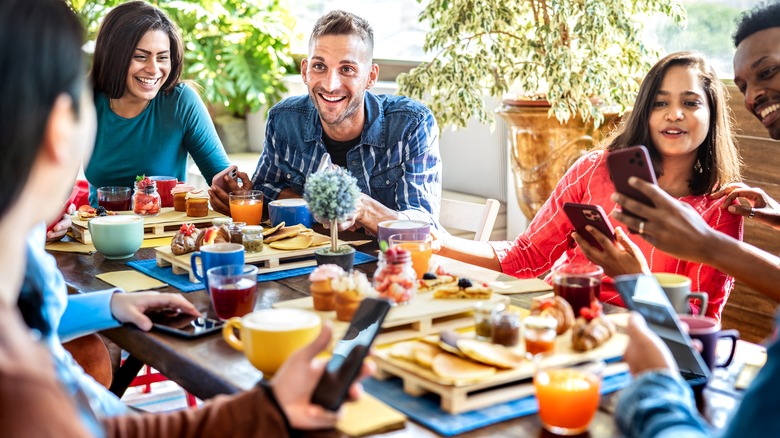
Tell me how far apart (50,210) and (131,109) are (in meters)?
2.50

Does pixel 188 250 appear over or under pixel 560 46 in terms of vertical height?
under

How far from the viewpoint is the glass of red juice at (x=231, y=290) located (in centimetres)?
167

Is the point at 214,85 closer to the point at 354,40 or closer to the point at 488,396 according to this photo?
the point at 354,40

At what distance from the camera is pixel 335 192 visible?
1.92m

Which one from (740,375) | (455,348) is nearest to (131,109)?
(455,348)

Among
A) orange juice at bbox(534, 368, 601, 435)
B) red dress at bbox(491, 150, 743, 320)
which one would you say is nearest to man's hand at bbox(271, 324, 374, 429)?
orange juice at bbox(534, 368, 601, 435)

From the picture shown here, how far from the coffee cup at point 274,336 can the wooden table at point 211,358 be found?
0.05m

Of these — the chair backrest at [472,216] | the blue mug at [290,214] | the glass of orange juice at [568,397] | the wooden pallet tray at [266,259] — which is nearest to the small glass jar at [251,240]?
the wooden pallet tray at [266,259]

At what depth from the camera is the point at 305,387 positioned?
1203 mm

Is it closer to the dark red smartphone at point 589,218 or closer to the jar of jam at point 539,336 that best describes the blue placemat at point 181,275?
the dark red smartphone at point 589,218

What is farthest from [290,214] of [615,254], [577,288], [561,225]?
[577,288]

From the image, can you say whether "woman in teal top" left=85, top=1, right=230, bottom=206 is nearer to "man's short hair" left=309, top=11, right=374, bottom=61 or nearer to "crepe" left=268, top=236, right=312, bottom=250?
"man's short hair" left=309, top=11, right=374, bottom=61

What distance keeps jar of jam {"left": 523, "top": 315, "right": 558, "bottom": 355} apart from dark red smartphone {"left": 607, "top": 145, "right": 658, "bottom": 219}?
0.40 meters

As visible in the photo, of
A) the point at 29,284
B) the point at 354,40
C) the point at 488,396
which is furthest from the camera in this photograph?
the point at 354,40
